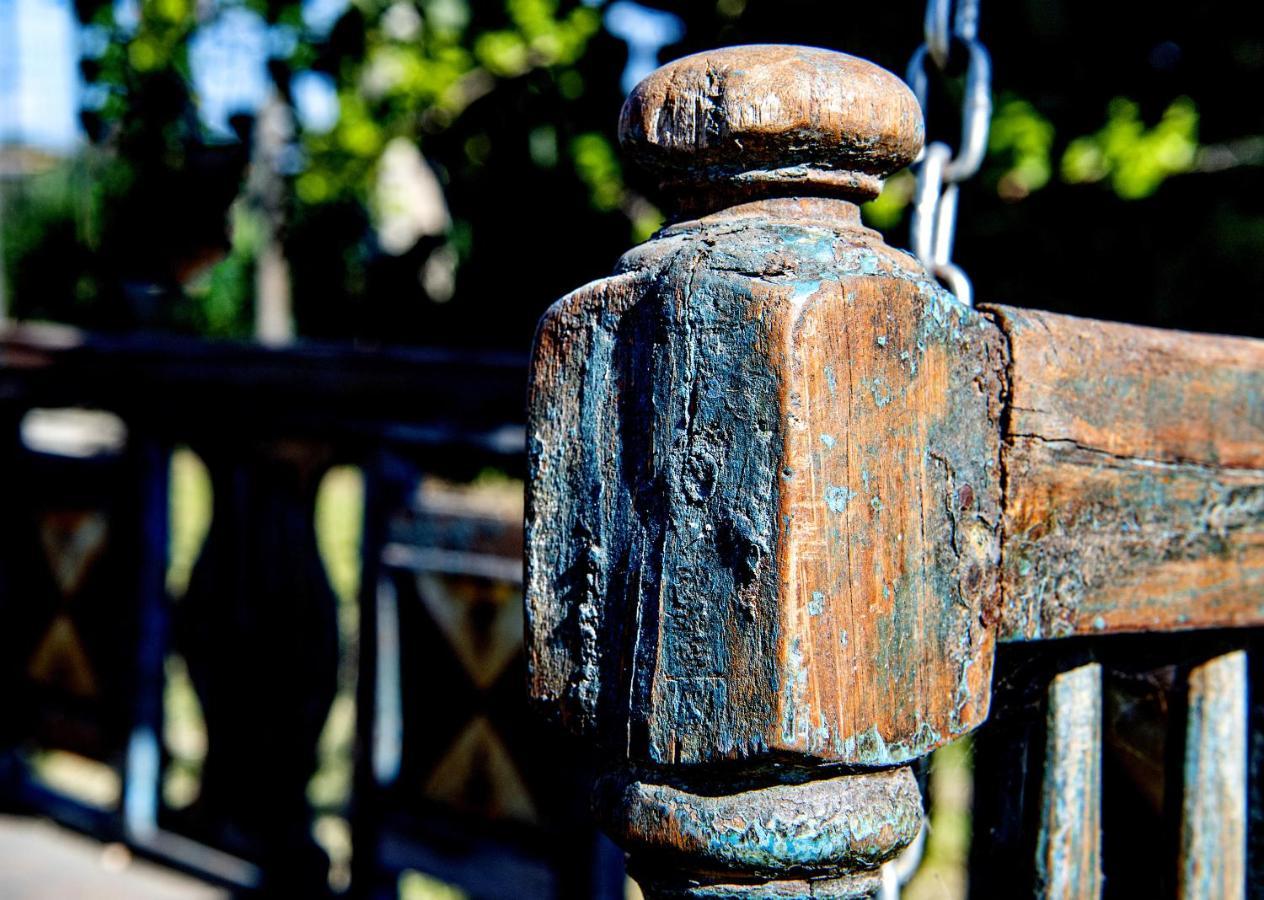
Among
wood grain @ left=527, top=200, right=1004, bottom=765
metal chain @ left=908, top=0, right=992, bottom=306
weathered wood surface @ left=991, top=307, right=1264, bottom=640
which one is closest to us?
wood grain @ left=527, top=200, right=1004, bottom=765

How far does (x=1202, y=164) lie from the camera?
2424 millimetres

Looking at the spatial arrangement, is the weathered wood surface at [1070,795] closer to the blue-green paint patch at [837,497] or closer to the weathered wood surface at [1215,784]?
the weathered wood surface at [1215,784]

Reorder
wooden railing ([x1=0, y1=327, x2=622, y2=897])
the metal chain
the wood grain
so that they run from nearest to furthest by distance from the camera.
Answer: the wood grain
the metal chain
wooden railing ([x1=0, y1=327, x2=622, y2=897])

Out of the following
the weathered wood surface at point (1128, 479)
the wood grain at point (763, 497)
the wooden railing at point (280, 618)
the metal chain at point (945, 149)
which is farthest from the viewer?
the wooden railing at point (280, 618)

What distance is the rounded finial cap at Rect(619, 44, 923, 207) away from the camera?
2.23 ft

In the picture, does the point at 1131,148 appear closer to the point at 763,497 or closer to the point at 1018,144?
the point at 1018,144

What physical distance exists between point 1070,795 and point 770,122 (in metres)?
0.56

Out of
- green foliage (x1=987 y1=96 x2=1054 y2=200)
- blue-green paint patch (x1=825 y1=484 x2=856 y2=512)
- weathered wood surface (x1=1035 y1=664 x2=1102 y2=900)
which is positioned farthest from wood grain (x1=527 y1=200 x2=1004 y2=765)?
green foliage (x1=987 y1=96 x2=1054 y2=200)

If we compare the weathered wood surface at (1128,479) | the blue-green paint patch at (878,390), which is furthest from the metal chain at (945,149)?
the blue-green paint patch at (878,390)

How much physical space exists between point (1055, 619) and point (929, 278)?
26cm

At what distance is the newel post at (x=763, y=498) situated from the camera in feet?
2.14

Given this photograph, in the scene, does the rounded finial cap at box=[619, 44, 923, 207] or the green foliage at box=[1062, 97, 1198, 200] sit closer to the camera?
the rounded finial cap at box=[619, 44, 923, 207]

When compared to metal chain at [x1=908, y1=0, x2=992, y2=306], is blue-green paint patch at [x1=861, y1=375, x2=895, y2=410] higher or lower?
lower

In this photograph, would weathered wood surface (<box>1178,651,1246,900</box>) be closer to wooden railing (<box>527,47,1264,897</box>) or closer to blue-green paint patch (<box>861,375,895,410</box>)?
wooden railing (<box>527,47,1264,897</box>)
